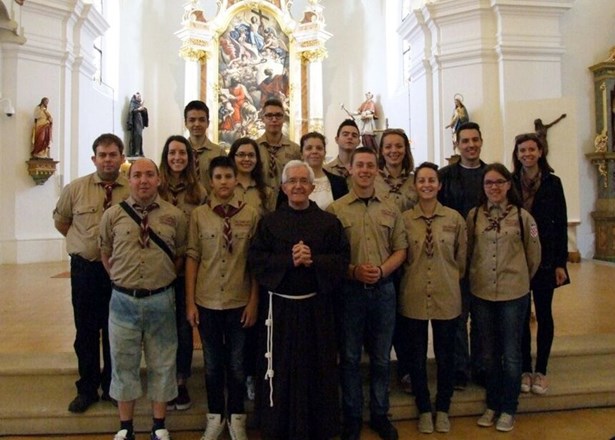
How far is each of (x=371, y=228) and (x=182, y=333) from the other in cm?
145

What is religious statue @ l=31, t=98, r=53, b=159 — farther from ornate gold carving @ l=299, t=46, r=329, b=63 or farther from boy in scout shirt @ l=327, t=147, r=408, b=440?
boy in scout shirt @ l=327, t=147, r=408, b=440

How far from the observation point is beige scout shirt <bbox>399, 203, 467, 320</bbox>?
10.6 feet

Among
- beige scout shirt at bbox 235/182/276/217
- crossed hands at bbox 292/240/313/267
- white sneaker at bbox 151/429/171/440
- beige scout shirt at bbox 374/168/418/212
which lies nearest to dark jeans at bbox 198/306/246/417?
white sneaker at bbox 151/429/171/440

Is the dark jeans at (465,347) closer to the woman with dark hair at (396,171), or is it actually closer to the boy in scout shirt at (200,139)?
the woman with dark hair at (396,171)

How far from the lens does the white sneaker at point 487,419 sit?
3.38 m

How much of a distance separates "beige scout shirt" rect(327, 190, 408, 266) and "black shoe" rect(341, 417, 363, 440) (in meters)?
0.96

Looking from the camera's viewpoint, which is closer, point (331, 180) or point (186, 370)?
point (186, 370)

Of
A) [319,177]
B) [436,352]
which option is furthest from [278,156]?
[436,352]

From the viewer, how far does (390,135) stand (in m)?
3.54

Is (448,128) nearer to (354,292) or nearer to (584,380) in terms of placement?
(584,380)

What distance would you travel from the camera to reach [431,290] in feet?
10.6

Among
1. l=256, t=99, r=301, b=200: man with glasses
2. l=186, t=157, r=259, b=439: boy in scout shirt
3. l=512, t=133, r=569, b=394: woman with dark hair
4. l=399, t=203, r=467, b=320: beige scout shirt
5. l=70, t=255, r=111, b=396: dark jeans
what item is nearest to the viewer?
l=186, t=157, r=259, b=439: boy in scout shirt

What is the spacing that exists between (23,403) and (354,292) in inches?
95.4

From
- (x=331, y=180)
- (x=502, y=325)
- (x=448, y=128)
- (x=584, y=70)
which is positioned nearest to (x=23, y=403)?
(x=331, y=180)
